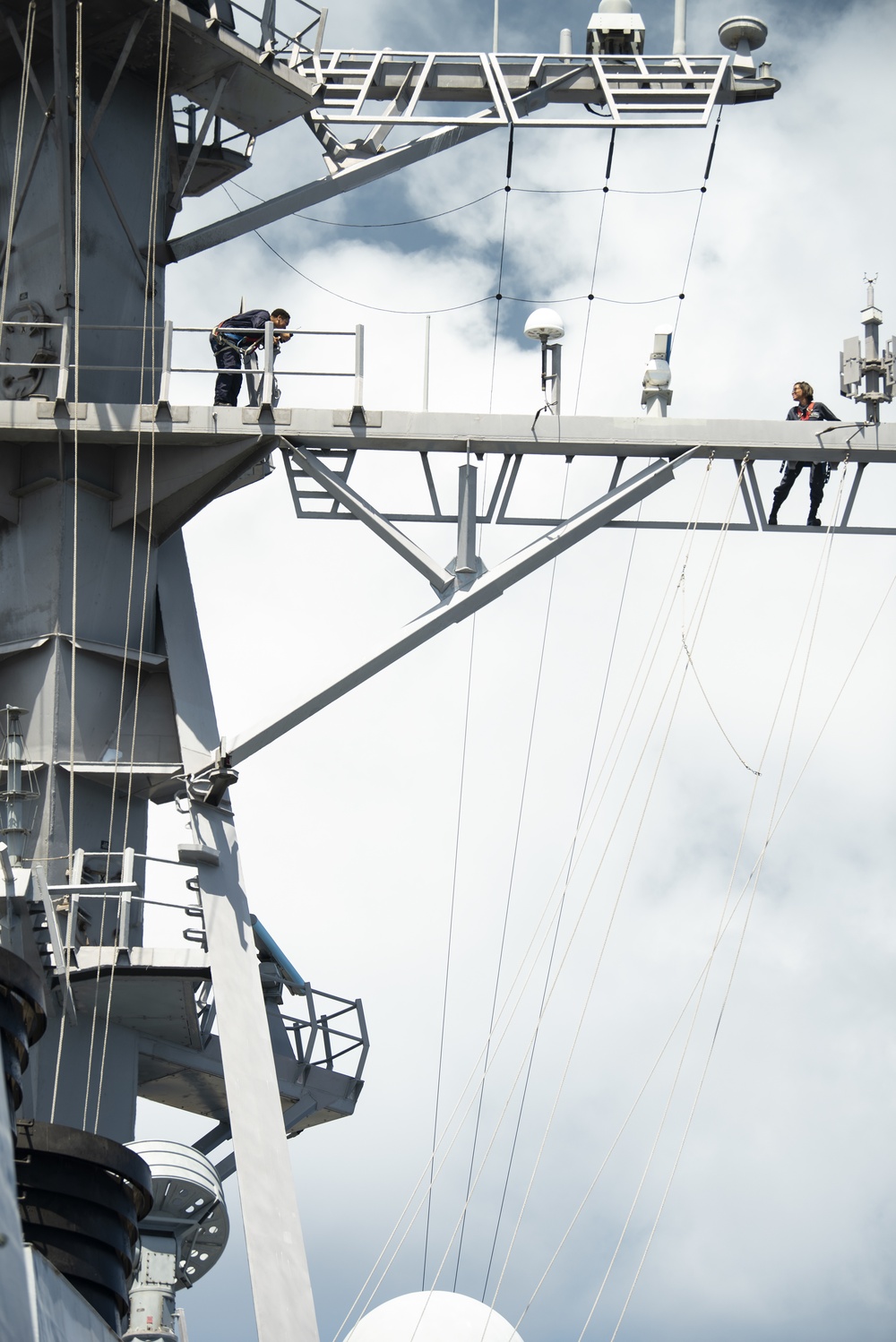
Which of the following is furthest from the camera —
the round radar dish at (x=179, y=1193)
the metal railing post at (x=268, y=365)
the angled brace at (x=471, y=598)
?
the metal railing post at (x=268, y=365)

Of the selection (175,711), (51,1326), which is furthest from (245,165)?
(51,1326)

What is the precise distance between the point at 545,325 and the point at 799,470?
8.95ft

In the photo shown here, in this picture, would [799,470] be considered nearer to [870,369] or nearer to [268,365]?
[870,369]

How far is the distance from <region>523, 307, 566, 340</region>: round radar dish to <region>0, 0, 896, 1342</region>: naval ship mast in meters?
0.08

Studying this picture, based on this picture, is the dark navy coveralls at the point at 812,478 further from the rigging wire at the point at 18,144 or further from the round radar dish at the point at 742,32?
the rigging wire at the point at 18,144

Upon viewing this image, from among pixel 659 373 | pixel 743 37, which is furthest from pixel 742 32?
pixel 659 373

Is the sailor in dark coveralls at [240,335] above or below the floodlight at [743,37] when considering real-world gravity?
below

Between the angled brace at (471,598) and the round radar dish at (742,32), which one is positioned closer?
the angled brace at (471,598)

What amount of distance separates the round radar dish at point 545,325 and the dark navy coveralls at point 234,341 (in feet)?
7.97

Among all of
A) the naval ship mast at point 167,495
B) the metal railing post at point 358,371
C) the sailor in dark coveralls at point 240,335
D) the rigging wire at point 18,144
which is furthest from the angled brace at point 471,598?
the rigging wire at point 18,144

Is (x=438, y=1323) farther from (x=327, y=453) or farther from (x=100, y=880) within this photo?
(x=327, y=453)

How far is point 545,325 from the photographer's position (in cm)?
1664

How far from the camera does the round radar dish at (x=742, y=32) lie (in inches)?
739

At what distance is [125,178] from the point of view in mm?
19188
